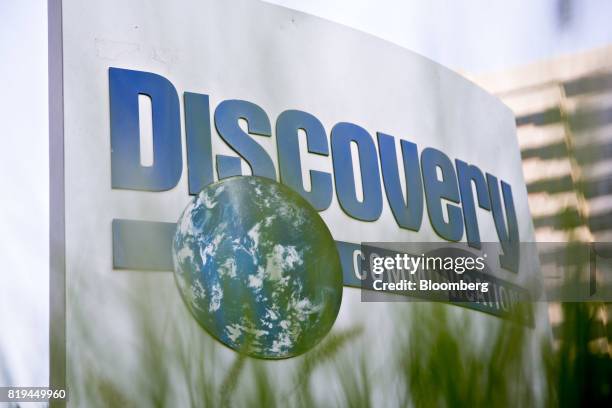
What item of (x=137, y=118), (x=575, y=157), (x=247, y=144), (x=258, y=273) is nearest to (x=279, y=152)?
(x=247, y=144)

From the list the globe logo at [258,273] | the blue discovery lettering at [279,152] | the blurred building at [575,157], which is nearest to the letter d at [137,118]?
the blue discovery lettering at [279,152]

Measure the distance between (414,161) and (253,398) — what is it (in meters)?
0.79

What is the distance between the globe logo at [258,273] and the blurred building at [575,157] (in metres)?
0.14

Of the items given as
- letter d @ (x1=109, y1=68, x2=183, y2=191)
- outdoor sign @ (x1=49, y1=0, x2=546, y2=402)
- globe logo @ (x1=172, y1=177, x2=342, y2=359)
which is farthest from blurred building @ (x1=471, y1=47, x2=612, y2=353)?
letter d @ (x1=109, y1=68, x2=183, y2=191)

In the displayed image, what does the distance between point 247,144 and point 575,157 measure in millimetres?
839

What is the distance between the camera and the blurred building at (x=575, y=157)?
0.32 meters

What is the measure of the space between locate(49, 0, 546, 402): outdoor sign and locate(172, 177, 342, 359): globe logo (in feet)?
0.06

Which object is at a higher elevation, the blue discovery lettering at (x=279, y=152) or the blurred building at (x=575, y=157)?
the blue discovery lettering at (x=279, y=152)

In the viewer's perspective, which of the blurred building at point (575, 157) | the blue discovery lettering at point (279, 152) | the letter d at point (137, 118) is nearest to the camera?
the blurred building at point (575, 157)

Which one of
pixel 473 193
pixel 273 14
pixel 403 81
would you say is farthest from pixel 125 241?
pixel 403 81

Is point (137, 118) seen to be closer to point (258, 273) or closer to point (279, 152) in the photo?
point (279, 152)

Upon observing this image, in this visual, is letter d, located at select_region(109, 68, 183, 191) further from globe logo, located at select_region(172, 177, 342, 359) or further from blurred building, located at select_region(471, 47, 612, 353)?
blurred building, located at select_region(471, 47, 612, 353)

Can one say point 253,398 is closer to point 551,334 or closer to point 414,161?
Answer: point 551,334

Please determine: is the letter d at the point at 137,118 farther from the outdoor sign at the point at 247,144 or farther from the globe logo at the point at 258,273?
the globe logo at the point at 258,273
